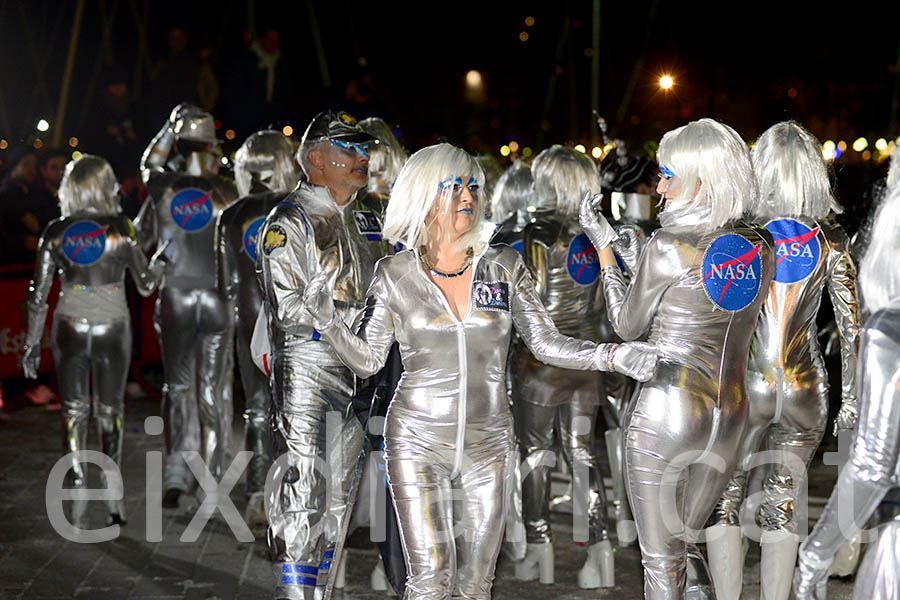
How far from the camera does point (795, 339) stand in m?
4.52

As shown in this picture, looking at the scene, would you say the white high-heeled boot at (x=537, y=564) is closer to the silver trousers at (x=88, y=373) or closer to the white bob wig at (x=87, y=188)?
the silver trousers at (x=88, y=373)

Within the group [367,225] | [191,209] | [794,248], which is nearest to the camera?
[794,248]

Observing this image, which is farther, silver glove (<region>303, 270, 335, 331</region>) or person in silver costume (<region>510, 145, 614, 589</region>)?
person in silver costume (<region>510, 145, 614, 589</region>)

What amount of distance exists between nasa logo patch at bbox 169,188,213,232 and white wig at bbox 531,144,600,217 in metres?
2.37

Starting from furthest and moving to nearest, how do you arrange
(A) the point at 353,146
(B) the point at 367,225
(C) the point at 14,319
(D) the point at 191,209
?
(C) the point at 14,319 < (D) the point at 191,209 < (B) the point at 367,225 < (A) the point at 353,146

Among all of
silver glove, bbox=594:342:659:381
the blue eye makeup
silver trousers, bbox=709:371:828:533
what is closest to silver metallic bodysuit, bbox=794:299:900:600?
silver glove, bbox=594:342:659:381

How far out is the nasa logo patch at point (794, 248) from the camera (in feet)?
14.7

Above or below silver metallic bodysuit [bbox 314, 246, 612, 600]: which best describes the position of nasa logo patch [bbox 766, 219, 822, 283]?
above

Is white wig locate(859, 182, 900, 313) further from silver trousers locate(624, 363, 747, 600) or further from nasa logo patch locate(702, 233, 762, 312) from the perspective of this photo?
silver trousers locate(624, 363, 747, 600)

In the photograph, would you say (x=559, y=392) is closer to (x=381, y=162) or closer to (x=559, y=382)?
(x=559, y=382)

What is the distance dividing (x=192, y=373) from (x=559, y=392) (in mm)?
2638

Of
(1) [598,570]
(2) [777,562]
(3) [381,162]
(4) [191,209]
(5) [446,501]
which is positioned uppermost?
(3) [381,162]

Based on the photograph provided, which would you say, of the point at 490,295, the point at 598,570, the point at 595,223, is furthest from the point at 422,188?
the point at 598,570

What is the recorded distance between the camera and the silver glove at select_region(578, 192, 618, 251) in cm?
411
